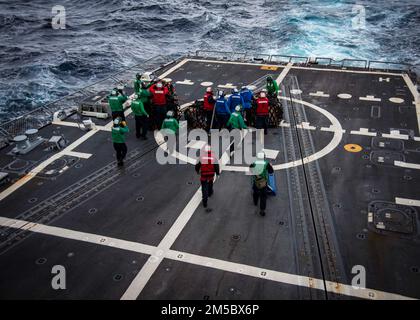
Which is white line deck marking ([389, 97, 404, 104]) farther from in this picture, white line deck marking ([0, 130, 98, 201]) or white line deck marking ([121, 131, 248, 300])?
white line deck marking ([0, 130, 98, 201])

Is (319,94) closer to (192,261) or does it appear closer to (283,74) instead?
(283,74)

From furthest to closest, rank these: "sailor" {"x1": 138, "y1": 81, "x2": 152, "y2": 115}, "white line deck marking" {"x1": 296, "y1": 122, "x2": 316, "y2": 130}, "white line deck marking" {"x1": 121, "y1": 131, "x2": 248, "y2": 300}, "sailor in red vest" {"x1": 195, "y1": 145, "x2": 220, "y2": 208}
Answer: "white line deck marking" {"x1": 296, "y1": 122, "x2": 316, "y2": 130}
"sailor" {"x1": 138, "y1": 81, "x2": 152, "y2": 115}
"sailor in red vest" {"x1": 195, "y1": 145, "x2": 220, "y2": 208}
"white line deck marking" {"x1": 121, "y1": 131, "x2": 248, "y2": 300}

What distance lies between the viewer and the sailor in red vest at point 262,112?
68.5ft

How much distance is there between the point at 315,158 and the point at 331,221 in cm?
531

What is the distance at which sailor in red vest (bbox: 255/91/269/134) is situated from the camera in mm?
20875

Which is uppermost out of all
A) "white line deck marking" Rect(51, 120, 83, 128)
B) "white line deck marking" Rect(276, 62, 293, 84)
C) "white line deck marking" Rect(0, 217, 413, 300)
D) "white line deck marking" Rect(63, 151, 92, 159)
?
"white line deck marking" Rect(276, 62, 293, 84)

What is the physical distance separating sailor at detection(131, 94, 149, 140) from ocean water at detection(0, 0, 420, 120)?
19.1 m

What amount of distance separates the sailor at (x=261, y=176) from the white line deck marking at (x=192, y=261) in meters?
3.21

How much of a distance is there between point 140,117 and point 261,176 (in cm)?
976

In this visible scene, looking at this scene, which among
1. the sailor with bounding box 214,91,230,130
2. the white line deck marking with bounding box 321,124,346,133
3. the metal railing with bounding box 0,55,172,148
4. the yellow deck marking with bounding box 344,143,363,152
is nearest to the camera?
the yellow deck marking with bounding box 344,143,363,152

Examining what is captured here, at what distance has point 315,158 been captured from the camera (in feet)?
64.5

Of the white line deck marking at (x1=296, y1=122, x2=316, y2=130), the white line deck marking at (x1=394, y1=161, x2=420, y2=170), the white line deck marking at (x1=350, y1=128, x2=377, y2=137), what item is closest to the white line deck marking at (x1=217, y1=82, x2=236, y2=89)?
the white line deck marking at (x1=296, y1=122, x2=316, y2=130)

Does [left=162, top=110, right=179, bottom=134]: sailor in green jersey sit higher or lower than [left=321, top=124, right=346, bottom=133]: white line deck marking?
higher

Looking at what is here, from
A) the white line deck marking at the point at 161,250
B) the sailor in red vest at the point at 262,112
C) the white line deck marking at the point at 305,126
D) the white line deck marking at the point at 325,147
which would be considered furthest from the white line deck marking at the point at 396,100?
the white line deck marking at the point at 161,250
